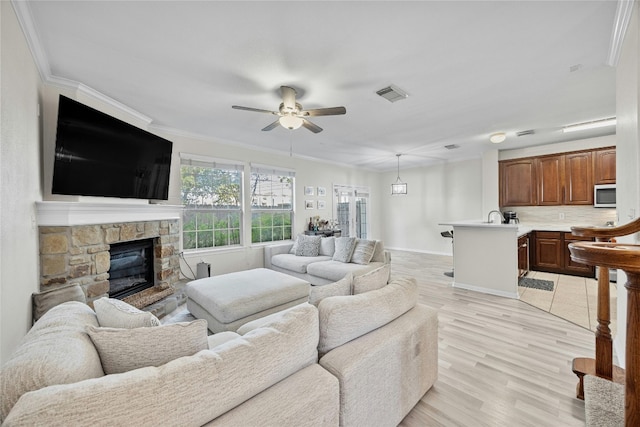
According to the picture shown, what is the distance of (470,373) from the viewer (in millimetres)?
2100

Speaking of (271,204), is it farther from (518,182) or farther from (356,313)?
(518,182)

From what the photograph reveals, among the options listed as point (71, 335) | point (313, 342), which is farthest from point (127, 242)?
point (313, 342)

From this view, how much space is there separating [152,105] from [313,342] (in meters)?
3.55

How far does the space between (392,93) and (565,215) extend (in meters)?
5.14

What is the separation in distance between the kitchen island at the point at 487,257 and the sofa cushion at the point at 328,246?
2132 millimetres

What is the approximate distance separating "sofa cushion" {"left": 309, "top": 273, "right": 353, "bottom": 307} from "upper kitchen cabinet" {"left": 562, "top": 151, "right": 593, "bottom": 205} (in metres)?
5.85

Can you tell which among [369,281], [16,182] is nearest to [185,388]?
[369,281]

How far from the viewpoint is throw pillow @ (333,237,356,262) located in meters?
4.40

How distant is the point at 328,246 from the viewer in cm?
493

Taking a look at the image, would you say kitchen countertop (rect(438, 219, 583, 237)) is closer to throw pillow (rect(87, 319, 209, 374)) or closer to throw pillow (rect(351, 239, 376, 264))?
throw pillow (rect(351, 239, 376, 264))

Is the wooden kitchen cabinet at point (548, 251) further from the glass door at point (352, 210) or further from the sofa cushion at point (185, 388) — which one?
the sofa cushion at point (185, 388)

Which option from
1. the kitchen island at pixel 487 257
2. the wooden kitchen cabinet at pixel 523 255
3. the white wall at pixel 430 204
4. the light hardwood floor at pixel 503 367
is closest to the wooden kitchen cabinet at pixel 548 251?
the wooden kitchen cabinet at pixel 523 255

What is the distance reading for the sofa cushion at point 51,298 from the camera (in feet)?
6.93

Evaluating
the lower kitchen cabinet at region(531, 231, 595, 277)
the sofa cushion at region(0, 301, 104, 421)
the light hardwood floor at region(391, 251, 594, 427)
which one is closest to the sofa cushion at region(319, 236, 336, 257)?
the light hardwood floor at region(391, 251, 594, 427)
